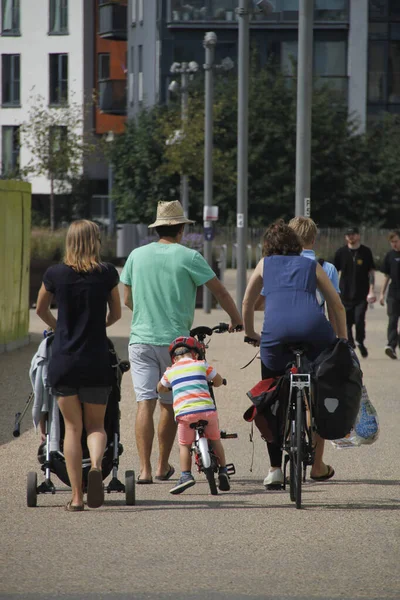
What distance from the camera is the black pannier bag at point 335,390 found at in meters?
8.15

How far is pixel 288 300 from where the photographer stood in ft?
27.3

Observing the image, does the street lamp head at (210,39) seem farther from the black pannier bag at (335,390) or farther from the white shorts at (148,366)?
the black pannier bag at (335,390)

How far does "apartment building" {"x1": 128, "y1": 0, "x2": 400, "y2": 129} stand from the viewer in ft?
181

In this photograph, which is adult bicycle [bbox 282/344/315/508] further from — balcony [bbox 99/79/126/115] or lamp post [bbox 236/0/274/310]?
balcony [bbox 99/79/126/115]

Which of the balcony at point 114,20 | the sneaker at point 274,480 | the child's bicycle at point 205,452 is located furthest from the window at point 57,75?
the sneaker at point 274,480

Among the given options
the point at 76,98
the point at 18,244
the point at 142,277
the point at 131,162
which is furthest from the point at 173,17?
the point at 142,277

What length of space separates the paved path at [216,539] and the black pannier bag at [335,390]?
1.50ft

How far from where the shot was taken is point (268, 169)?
173 ft

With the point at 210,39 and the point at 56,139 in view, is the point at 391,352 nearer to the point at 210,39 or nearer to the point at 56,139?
the point at 210,39

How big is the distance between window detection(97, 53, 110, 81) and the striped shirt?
57.4 meters

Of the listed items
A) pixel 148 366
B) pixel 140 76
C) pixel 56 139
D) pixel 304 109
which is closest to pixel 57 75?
pixel 140 76

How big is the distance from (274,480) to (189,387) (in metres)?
0.81

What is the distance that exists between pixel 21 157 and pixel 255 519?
5730cm

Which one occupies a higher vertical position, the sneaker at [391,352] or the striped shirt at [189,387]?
the striped shirt at [189,387]
